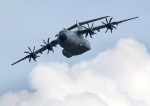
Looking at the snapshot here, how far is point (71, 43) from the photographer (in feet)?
423

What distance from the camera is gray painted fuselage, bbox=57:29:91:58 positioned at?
128625 millimetres

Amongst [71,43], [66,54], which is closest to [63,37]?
[71,43]

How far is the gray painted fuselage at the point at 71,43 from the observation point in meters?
129

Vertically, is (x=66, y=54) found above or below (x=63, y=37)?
below

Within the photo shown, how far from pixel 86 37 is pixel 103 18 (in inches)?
197

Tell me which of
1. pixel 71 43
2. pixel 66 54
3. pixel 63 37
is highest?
pixel 63 37

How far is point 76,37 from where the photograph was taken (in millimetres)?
131500

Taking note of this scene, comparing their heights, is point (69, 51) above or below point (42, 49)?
→ below

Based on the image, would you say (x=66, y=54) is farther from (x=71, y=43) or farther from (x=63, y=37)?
(x=63, y=37)

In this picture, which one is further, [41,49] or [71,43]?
[41,49]

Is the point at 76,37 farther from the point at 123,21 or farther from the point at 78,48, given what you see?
the point at 123,21

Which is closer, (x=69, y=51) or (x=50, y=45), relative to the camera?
(x=69, y=51)

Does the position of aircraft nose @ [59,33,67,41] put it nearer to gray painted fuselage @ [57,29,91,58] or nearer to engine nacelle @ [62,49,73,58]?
gray painted fuselage @ [57,29,91,58]

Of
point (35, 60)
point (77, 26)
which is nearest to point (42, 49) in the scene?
point (35, 60)
